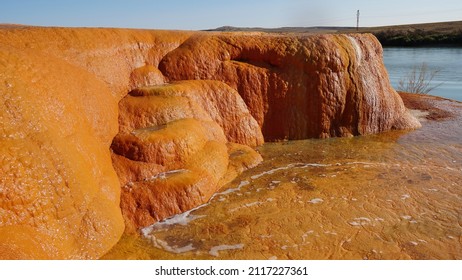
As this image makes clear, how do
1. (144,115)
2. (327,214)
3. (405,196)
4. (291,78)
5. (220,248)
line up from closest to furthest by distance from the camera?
(220,248) → (327,214) → (405,196) → (144,115) → (291,78)

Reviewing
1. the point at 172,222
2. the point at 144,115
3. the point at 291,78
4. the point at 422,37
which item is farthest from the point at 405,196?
the point at 422,37

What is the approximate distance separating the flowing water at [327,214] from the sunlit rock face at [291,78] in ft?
3.74

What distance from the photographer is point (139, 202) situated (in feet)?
13.4

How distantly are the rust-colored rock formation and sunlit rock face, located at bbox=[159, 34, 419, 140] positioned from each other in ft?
0.06

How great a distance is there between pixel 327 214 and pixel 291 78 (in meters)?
3.54

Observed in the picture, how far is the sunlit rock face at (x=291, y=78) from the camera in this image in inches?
271

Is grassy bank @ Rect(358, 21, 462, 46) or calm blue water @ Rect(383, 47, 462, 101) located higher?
grassy bank @ Rect(358, 21, 462, 46)

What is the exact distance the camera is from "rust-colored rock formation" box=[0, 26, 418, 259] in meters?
3.30

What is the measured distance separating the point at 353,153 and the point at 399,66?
20.8m

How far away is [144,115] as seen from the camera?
5.16m

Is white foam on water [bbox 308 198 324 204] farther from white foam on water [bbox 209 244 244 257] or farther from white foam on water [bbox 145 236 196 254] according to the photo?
white foam on water [bbox 145 236 196 254]

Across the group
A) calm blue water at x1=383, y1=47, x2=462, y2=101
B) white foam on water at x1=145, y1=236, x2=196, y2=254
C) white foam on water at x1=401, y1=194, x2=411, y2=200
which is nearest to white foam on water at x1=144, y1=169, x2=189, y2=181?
white foam on water at x1=145, y1=236, x2=196, y2=254

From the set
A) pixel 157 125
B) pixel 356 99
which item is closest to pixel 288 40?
pixel 356 99

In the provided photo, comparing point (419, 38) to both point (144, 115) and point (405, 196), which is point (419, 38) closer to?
point (405, 196)
